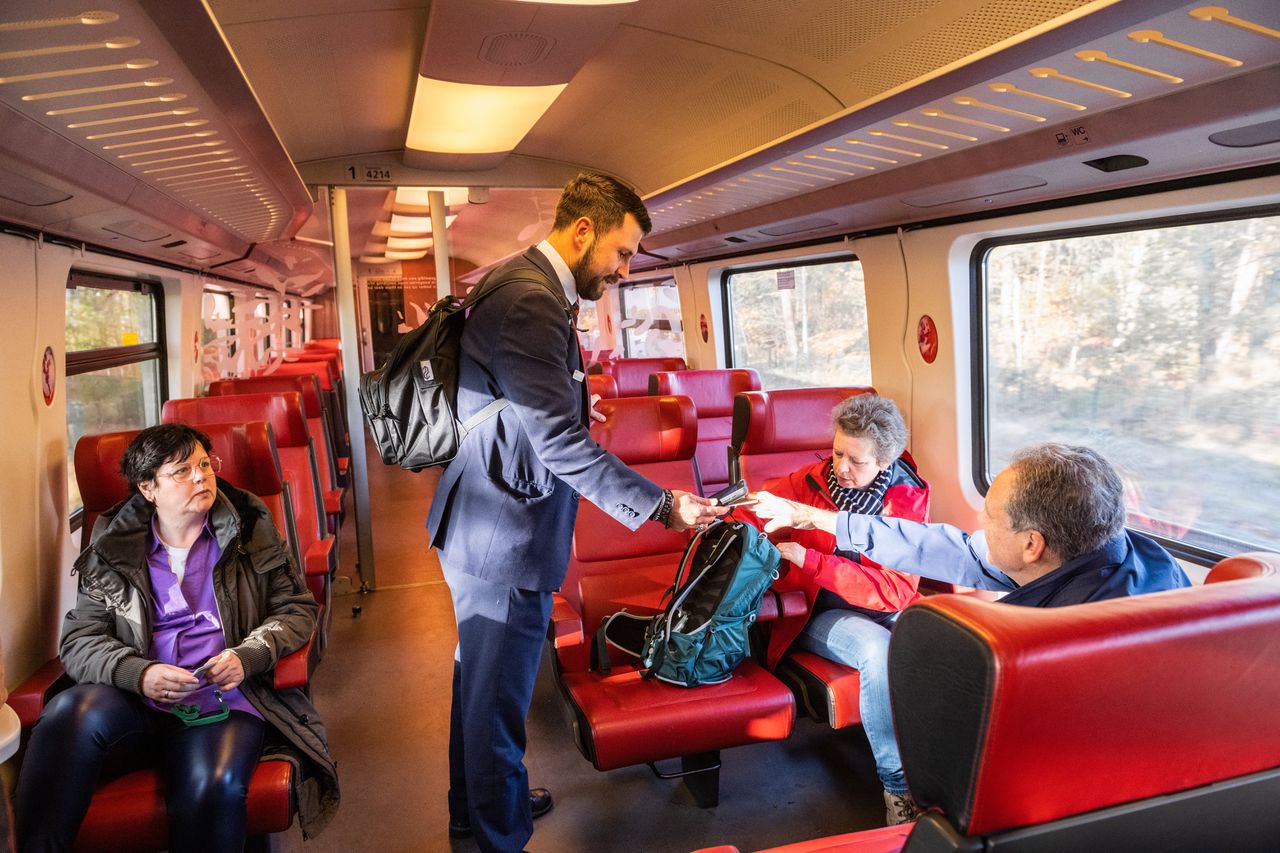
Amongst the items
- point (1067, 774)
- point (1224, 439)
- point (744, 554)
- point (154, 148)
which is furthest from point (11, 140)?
point (1224, 439)

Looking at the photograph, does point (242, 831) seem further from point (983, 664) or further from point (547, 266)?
point (983, 664)

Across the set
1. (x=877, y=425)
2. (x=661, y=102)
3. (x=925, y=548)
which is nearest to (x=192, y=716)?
(x=925, y=548)

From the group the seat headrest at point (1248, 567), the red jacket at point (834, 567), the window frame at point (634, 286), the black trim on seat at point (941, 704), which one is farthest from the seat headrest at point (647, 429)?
the window frame at point (634, 286)

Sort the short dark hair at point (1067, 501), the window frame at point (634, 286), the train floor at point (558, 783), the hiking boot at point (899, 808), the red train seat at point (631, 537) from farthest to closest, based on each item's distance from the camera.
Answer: the window frame at point (634, 286)
the red train seat at point (631, 537)
the train floor at point (558, 783)
the hiking boot at point (899, 808)
the short dark hair at point (1067, 501)

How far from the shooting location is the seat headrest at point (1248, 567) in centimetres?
120

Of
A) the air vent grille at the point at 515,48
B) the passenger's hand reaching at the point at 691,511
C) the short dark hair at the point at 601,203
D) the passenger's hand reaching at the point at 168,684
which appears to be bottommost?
the passenger's hand reaching at the point at 168,684

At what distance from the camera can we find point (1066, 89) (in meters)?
2.42

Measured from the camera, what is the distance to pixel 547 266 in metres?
2.44

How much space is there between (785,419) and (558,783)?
200cm

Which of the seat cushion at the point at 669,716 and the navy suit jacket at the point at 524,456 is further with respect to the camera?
the seat cushion at the point at 669,716

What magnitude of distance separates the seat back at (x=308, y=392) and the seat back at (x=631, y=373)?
2.32 meters

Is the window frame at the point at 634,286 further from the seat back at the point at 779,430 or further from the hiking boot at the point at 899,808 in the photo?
the hiking boot at the point at 899,808

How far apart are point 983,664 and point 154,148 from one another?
2895mm

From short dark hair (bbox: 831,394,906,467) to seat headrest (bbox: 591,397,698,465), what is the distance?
0.97 metres
